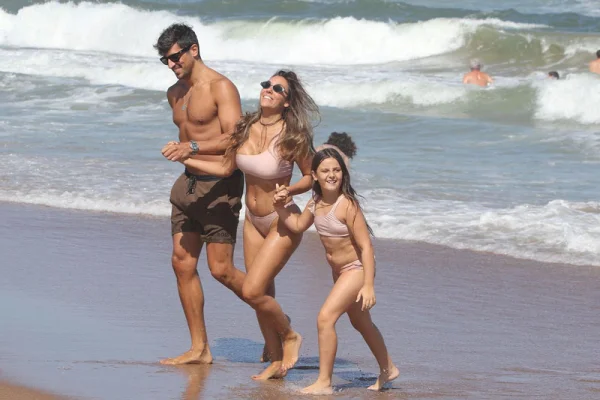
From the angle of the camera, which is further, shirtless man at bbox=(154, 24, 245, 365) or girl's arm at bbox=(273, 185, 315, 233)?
shirtless man at bbox=(154, 24, 245, 365)

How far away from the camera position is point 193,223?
5621 mm

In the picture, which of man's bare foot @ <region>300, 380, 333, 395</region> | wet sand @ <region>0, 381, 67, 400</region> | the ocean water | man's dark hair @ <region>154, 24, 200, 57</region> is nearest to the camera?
wet sand @ <region>0, 381, 67, 400</region>

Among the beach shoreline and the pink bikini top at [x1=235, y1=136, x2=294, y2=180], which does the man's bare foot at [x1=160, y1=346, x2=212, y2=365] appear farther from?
the pink bikini top at [x1=235, y1=136, x2=294, y2=180]

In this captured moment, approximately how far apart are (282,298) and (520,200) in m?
4.17

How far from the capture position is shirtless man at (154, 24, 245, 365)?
5531 mm

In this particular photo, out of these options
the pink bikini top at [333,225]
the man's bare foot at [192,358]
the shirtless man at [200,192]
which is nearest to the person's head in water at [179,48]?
the shirtless man at [200,192]

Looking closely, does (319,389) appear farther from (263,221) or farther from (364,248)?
(263,221)

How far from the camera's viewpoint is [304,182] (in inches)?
207

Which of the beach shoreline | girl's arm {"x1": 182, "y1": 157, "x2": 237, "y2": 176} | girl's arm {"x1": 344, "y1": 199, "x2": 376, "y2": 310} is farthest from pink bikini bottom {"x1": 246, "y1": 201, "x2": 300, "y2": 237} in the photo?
the beach shoreline

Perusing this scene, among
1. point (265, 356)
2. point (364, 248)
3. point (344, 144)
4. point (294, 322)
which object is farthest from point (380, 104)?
point (364, 248)

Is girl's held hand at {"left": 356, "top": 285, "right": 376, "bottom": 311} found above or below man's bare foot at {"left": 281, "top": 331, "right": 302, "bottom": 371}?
above

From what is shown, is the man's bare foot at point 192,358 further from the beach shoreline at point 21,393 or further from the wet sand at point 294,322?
the beach shoreline at point 21,393

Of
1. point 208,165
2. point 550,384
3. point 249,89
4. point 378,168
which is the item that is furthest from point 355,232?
point 249,89

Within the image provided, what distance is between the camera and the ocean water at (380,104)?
10117 millimetres
